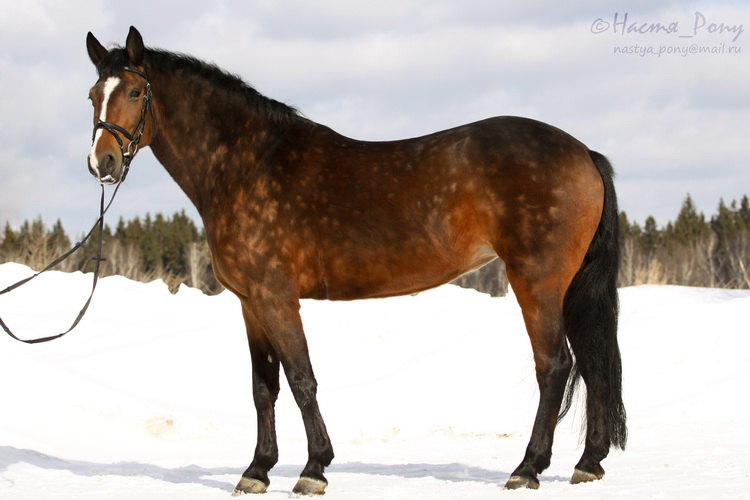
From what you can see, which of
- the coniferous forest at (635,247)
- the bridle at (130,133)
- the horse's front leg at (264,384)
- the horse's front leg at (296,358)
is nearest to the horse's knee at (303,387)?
the horse's front leg at (296,358)

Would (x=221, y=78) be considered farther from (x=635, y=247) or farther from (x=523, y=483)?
(x=635, y=247)

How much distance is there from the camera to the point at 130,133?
5.62m

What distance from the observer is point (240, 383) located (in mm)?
11312

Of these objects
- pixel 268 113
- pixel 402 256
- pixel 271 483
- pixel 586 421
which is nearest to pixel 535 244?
pixel 402 256

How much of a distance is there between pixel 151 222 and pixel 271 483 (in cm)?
6436

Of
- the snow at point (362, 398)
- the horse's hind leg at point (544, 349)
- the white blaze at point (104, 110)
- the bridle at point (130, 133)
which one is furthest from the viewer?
the snow at point (362, 398)

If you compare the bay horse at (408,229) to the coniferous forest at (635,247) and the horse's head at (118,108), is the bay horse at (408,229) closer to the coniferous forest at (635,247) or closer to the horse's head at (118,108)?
the horse's head at (118,108)

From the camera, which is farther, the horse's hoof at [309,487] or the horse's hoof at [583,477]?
the horse's hoof at [583,477]

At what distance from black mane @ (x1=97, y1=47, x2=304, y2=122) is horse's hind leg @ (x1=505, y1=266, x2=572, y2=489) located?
6.83ft

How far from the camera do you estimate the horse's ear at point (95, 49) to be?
5895 millimetres

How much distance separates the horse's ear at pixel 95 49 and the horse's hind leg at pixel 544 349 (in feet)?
10.9

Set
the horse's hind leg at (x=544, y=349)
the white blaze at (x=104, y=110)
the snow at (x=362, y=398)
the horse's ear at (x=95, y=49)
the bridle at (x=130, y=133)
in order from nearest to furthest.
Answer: the horse's hind leg at (x=544, y=349) → the white blaze at (x=104, y=110) → the bridle at (x=130, y=133) → the horse's ear at (x=95, y=49) → the snow at (x=362, y=398)

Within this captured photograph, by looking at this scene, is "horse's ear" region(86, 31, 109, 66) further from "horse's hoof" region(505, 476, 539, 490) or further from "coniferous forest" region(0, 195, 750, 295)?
"coniferous forest" region(0, 195, 750, 295)

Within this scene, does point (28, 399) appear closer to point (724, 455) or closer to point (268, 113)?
point (268, 113)
